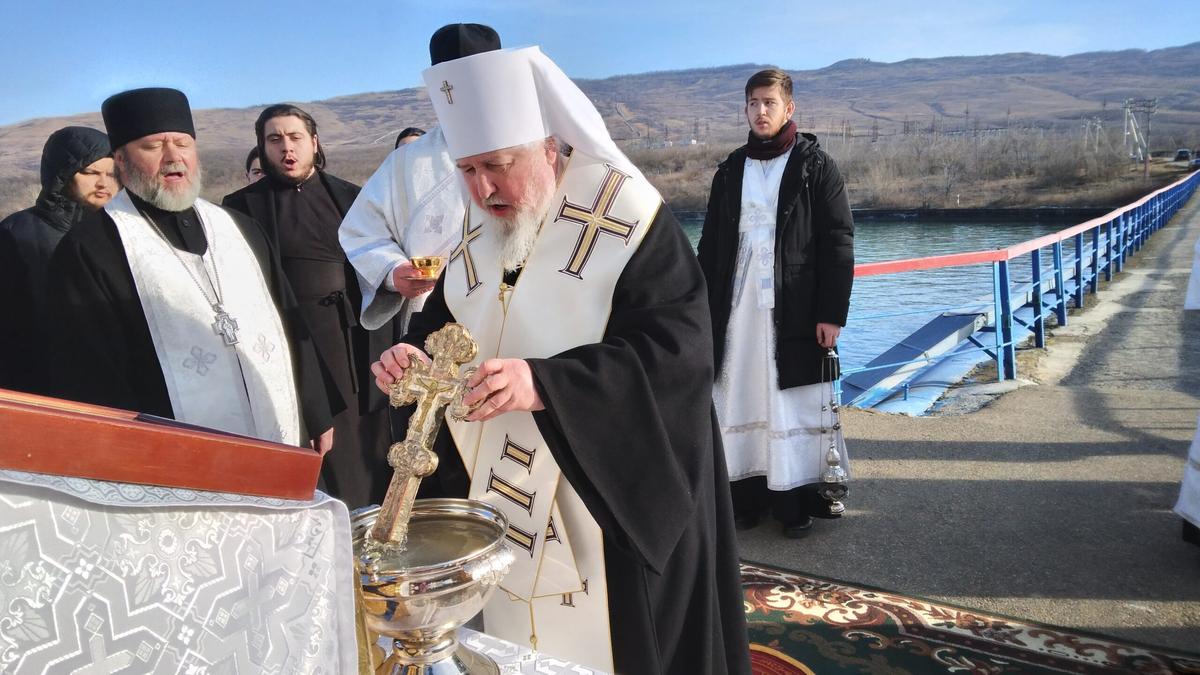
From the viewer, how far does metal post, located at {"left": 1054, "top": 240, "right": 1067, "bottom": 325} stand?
815 centimetres

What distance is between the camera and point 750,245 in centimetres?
409

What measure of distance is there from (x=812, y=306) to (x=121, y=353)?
2.77 metres

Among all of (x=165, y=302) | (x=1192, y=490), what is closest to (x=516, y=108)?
(x=165, y=302)

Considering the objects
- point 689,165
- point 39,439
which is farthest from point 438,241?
point 689,165

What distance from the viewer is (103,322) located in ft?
8.16

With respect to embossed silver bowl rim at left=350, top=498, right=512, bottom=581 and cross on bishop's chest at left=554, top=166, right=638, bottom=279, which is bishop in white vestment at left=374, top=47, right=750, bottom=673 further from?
embossed silver bowl rim at left=350, top=498, right=512, bottom=581

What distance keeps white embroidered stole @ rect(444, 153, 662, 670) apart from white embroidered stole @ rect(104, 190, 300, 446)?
96 cm

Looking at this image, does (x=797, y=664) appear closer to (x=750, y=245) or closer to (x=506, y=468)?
(x=506, y=468)

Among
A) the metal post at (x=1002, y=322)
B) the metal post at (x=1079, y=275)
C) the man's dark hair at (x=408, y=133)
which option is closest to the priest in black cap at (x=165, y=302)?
the man's dark hair at (x=408, y=133)

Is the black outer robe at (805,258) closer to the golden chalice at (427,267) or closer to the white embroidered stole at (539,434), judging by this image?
the golden chalice at (427,267)

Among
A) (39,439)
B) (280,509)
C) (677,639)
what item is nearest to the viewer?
(39,439)

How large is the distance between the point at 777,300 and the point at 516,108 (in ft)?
7.44

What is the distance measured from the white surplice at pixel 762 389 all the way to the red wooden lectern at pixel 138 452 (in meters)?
3.26

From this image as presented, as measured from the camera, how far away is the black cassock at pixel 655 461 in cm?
171
